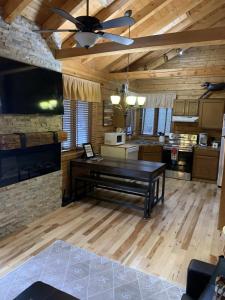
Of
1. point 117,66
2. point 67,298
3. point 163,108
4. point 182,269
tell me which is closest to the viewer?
point 67,298

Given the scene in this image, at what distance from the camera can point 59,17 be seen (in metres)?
3.41

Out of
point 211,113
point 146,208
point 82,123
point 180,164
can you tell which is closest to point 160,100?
point 211,113

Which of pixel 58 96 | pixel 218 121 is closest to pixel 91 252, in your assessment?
pixel 58 96

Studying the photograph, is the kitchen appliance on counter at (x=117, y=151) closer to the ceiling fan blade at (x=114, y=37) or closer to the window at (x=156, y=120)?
the window at (x=156, y=120)

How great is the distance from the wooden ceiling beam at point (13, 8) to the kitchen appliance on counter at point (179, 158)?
15.3 feet

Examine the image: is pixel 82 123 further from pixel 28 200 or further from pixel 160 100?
pixel 160 100

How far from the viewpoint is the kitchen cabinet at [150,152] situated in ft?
21.0

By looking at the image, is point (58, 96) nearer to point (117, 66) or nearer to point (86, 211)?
point (86, 211)

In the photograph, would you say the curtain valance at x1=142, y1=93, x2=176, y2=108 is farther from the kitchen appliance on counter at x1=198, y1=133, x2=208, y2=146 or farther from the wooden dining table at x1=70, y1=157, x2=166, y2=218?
the wooden dining table at x1=70, y1=157, x2=166, y2=218

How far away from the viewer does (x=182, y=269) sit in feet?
8.55

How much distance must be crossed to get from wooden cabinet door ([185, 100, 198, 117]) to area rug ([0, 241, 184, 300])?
15.9ft

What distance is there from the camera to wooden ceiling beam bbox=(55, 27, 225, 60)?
2.85 metres

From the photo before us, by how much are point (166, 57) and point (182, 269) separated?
5562 millimetres

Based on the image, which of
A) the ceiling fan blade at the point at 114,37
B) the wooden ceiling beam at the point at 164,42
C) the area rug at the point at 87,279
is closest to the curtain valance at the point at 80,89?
the wooden ceiling beam at the point at 164,42
